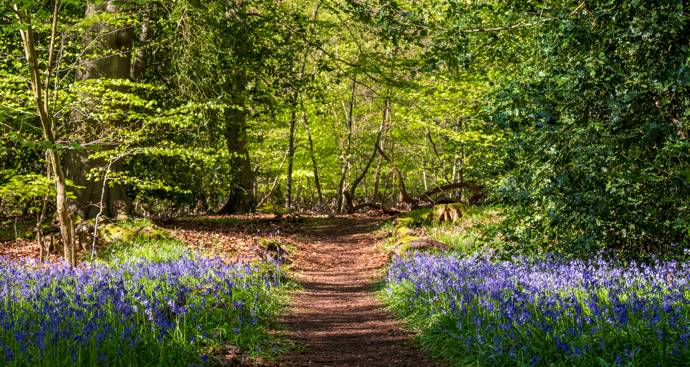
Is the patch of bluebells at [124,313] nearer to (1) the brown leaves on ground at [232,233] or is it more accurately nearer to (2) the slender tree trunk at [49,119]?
(2) the slender tree trunk at [49,119]

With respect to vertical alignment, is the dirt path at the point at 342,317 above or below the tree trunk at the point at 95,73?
below

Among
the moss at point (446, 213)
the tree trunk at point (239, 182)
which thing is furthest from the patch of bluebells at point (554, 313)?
the tree trunk at point (239, 182)

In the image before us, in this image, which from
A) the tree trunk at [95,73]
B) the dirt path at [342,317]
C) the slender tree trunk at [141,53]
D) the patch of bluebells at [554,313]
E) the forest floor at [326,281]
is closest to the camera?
the patch of bluebells at [554,313]

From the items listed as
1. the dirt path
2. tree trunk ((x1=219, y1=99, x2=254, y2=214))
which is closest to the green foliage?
the dirt path

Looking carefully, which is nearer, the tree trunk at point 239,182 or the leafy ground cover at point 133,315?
the leafy ground cover at point 133,315

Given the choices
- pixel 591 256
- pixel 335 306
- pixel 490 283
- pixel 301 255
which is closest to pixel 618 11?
pixel 591 256

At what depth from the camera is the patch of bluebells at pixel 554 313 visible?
4.33 metres

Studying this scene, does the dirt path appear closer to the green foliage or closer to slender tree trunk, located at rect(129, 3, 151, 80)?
the green foliage

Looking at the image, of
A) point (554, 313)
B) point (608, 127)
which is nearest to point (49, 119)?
point (554, 313)

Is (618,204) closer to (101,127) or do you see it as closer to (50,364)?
(50,364)

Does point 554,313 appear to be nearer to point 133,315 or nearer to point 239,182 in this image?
point 133,315

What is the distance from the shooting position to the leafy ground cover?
446 cm

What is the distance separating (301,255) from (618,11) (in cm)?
1005

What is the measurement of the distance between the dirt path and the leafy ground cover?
49 centimetres
